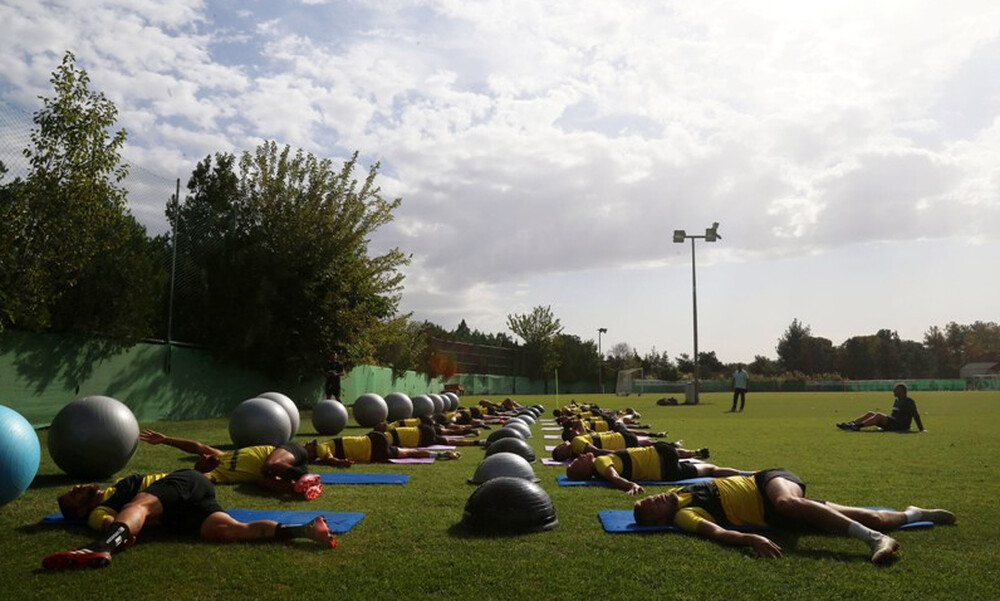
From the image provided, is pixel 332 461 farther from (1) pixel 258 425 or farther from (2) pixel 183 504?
(2) pixel 183 504

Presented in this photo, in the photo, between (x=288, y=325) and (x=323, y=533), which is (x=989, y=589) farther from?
(x=288, y=325)

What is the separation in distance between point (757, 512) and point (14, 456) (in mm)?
6127

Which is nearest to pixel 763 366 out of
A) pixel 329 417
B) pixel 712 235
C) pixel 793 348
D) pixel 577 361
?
pixel 793 348

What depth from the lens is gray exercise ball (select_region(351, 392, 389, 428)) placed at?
1811 centimetres

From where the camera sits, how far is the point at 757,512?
236 inches

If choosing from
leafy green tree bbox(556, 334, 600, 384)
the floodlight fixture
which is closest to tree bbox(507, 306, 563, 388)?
leafy green tree bbox(556, 334, 600, 384)

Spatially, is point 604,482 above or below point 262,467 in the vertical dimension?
below

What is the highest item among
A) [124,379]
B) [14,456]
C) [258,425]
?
[124,379]

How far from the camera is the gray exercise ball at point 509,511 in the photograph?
19.5ft

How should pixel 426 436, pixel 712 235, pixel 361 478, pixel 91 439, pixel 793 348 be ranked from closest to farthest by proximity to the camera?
pixel 91 439, pixel 361 478, pixel 426 436, pixel 712 235, pixel 793 348

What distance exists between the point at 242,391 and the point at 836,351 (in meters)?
92.8

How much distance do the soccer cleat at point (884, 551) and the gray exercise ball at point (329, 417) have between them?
40.8 ft

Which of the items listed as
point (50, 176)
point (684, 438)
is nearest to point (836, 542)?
point (684, 438)

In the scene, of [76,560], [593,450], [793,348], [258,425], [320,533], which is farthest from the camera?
[793,348]
